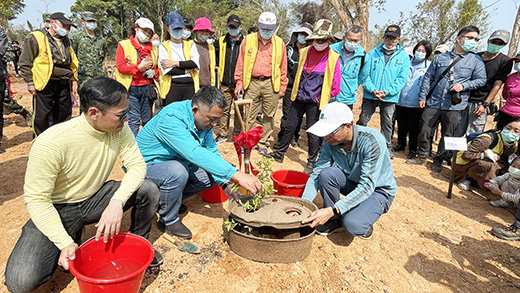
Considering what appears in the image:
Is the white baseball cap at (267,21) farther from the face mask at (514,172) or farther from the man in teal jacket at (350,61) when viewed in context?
the face mask at (514,172)

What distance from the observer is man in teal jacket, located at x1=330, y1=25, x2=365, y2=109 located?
181 inches

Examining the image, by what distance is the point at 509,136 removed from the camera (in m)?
4.05

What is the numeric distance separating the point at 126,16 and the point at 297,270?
3682cm

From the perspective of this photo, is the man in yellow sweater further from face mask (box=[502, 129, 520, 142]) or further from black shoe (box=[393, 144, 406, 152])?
black shoe (box=[393, 144, 406, 152])

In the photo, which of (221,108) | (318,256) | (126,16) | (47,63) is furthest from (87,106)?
(126,16)

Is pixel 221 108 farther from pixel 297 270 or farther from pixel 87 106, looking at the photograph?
pixel 297 270

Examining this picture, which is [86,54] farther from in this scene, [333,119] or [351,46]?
[333,119]

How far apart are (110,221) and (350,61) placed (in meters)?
4.09

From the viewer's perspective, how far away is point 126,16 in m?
32.6

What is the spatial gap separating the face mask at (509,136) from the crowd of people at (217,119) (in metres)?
0.02

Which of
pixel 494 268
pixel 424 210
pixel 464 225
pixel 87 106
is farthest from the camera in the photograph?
pixel 424 210

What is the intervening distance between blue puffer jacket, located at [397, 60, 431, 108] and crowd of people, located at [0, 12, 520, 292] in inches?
0.8

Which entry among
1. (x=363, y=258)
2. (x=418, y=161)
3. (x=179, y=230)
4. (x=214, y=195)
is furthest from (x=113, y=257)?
(x=418, y=161)

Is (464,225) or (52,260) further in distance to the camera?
(464,225)
